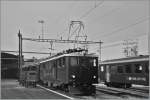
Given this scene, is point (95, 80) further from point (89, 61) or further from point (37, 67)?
point (37, 67)

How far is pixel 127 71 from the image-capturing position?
923 inches

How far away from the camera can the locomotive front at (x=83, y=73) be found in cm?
1830

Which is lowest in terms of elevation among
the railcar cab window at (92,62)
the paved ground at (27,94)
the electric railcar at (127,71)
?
the paved ground at (27,94)

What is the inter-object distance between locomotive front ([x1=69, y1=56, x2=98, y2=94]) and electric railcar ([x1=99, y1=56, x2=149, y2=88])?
159 inches

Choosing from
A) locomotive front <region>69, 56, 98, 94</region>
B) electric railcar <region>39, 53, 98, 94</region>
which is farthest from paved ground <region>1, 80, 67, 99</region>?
locomotive front <region>69, 56, 98, 94</region>

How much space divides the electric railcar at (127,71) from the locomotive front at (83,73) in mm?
4028

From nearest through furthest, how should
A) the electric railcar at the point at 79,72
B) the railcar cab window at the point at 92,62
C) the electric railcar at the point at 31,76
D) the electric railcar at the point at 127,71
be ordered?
the electric railcar at the point at 79,72, the railcar cab window at the point at 92,62, the electric railcar at the point at 127,71, the electric railcar at the point at 31,76

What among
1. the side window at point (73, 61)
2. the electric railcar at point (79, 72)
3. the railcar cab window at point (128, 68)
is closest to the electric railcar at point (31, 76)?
the railcar cab window at point (128, 68)

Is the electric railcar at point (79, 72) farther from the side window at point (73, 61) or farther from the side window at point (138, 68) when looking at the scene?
the side window at point (138, 68)

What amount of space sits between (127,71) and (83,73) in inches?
242

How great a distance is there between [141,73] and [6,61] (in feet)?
168

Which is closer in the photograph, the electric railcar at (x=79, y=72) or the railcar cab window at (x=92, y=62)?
the electric railcar at (x=79, y=72)

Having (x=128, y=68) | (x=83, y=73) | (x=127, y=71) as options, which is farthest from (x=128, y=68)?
(x=83, y=73)

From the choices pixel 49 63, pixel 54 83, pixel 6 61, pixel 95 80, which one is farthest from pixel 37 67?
pixel 6 61
